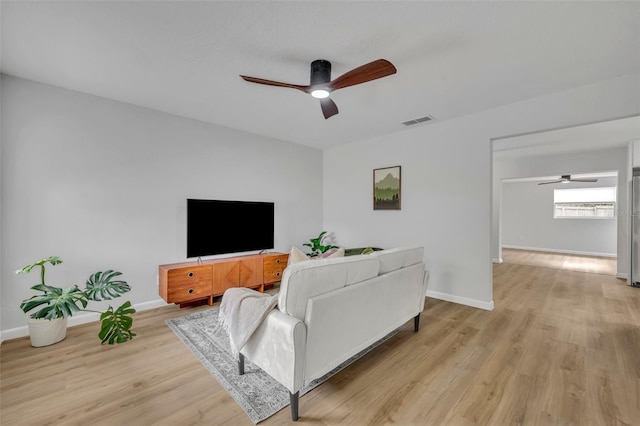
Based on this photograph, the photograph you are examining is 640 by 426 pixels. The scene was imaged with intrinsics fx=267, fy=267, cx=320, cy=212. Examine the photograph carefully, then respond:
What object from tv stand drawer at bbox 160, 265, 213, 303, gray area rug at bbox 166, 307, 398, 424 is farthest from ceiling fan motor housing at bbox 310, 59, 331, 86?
tv stand drawer at bbox 160, 265, 213, 303

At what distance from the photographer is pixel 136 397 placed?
184cm

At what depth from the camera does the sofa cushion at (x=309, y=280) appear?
5.45 feet

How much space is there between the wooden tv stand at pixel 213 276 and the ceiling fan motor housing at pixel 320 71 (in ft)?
8.55

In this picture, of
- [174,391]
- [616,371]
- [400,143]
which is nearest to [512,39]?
[400,143]

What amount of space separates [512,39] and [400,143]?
7.89 ft

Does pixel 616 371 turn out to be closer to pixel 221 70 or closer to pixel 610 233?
pixel 221 70

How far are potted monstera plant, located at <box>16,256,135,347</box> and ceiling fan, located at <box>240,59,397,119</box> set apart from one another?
243 centimetres

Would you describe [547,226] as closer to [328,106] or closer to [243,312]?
[328,106]

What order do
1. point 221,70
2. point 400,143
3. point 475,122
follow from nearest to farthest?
point 221,70 → point 475,122 → point 400,143

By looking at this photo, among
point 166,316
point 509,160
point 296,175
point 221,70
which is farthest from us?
point 509,160

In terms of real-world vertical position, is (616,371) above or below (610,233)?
below

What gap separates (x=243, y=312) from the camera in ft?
6.20

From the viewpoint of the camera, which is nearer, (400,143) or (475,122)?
(475,122)

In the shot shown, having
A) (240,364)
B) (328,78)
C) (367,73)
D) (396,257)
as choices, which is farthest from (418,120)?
(240,364)
